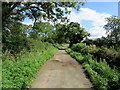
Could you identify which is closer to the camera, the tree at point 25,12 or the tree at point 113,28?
the tree at point 25,12

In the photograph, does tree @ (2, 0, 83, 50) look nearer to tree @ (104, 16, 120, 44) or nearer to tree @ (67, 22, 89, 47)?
tree @ (104, 16, 120, 44)

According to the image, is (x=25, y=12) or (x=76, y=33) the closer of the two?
(x=25, y=12)

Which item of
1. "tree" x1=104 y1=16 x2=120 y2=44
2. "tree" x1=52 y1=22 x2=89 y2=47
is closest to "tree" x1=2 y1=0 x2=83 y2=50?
"tree" x1=104 y1=16 x2=120 y2=44

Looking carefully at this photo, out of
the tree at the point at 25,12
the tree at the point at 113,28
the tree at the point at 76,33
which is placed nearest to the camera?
the tree at the point at 25,12

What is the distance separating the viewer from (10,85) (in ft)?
15.6

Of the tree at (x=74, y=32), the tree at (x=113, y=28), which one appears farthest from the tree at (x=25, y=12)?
the tree at (x=74, y=32)

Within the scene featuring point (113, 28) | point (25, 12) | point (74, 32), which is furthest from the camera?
point (74, 32)

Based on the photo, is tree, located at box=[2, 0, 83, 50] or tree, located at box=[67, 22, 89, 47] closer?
tree, located at box=[2, 0, 83, 50]

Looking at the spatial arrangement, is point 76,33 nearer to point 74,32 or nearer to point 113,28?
point 74,32

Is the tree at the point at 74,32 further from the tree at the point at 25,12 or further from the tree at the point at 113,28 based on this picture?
the tree at the point at 25,12

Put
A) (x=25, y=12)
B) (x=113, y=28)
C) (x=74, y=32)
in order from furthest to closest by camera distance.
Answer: (x=74, y=32)
(x=113, y=28)
(x=25, y=12)

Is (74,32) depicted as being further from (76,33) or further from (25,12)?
(25,12)

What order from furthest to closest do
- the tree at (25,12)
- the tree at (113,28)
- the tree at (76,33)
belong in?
the tree at (76,33) < the tree at (113,28) < the tree at (25,12)

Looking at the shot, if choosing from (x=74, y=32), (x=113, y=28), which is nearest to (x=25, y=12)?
(x=113, y=28)
